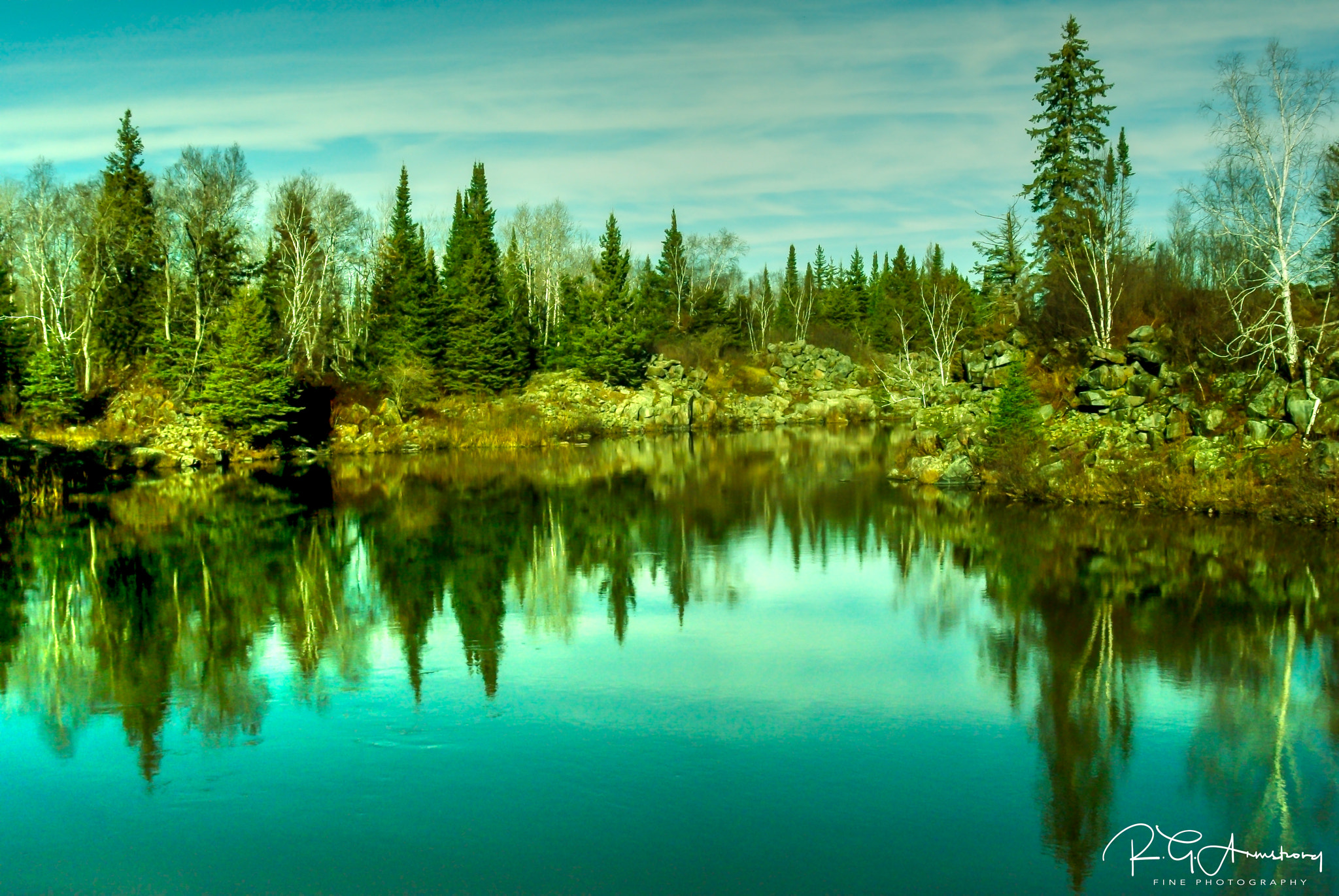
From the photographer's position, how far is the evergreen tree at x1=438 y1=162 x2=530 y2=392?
6088cm

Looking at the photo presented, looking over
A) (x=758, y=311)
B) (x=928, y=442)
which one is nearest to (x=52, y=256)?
(x=928, y=442)

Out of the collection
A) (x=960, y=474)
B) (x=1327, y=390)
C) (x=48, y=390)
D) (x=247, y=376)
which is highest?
(x=247, y=376)

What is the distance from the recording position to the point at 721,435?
61.3 m

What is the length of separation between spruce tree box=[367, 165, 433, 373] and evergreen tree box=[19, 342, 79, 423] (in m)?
18.5

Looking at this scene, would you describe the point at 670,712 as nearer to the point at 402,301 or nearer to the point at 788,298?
the point at 402,301

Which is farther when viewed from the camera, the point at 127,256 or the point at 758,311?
the point at 758,311

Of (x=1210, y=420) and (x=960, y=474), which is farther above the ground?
(x=1210, y=420)

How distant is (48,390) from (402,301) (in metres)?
24.1

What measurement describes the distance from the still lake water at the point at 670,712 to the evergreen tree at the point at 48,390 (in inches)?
840

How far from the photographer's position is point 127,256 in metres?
50.7

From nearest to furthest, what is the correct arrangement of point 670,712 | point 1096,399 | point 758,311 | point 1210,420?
point 670,712, point 1210,420, point 1096,399, point 758,311
